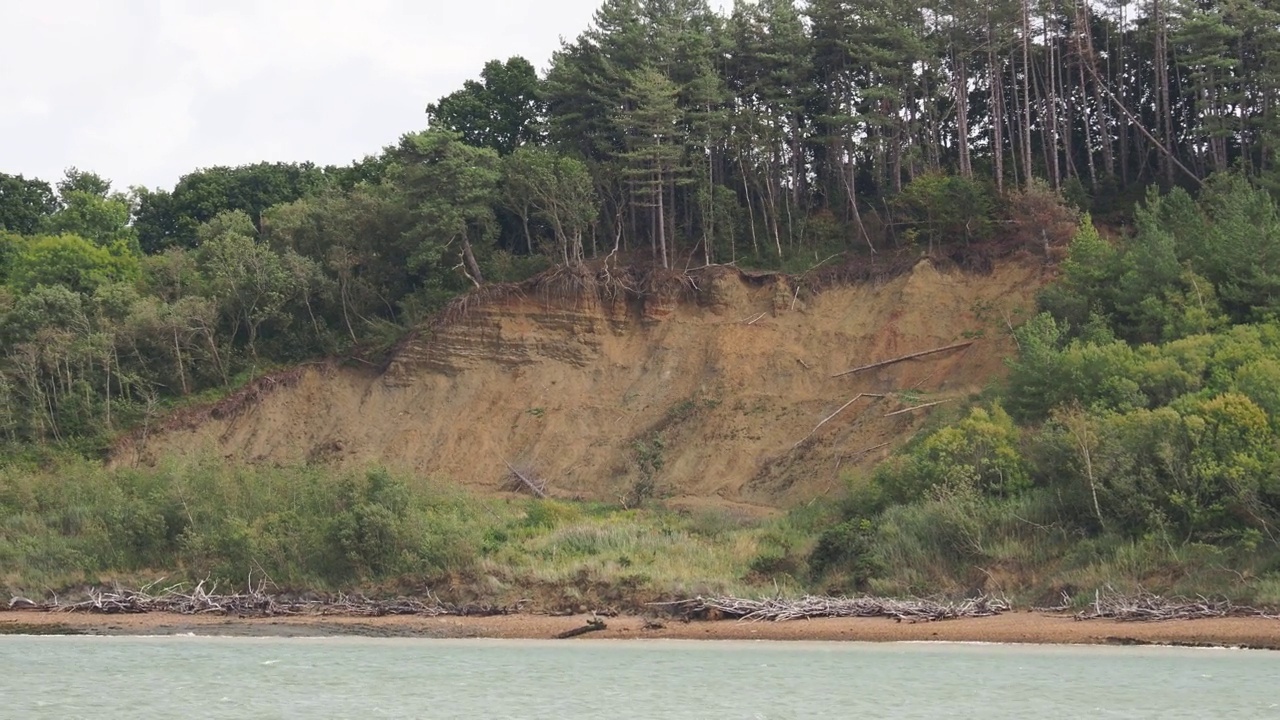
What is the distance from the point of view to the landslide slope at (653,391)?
39594mm

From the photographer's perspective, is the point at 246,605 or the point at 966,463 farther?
the point at 246,605

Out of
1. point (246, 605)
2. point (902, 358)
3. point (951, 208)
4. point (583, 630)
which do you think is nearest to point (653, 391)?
point (902, 358)

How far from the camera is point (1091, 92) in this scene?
167ft

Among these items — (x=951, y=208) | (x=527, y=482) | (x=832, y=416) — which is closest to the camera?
(x=832, y=416)

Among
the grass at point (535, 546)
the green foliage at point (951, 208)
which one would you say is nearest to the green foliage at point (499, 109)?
the green foliage at point (951, 208)

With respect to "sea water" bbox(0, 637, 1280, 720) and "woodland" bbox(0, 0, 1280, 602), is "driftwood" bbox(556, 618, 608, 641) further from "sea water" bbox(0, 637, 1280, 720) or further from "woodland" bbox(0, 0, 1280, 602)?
"woodland" bbox(0, 0, 1280, 602)

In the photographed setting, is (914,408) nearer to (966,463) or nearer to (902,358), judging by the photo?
(902,358)

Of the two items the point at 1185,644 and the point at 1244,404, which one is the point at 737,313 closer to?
the point at 1244,404

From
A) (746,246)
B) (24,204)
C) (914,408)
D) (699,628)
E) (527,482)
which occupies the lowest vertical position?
(699,628)

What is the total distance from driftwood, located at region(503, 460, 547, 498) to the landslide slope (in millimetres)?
272

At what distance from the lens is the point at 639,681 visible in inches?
855

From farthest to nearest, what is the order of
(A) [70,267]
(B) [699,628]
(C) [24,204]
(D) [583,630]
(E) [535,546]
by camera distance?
(C) [24,204]
(A) [70,267]
(E) [535,546]
(D) [583,630]
(B) [699,628]

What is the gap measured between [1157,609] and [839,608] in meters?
5.56

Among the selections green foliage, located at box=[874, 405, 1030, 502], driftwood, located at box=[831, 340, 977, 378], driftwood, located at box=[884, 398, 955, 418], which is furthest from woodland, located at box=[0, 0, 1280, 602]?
driftwood, located at box=[831, 340, 977, 378]
